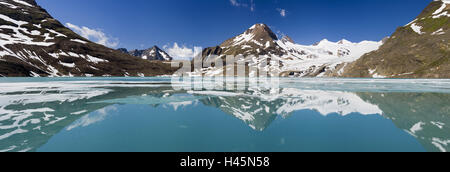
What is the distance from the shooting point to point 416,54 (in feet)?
422

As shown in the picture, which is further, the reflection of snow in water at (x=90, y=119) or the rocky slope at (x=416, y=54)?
the rocky slope at (x=416, y=54)

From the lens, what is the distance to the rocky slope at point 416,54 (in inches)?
4451

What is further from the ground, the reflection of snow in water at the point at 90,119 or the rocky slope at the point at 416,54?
the rocky slope at the point at 416,54

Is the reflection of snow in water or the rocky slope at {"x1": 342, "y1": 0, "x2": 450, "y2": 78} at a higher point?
the rocky slope at {"x1": 342, "y1": 0, "x2": 450, "y2": 78}

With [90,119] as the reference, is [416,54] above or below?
above

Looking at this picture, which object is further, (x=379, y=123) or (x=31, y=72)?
(x=31, y=72)

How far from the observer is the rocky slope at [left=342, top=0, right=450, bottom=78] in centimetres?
11306

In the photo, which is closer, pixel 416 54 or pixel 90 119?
pixel 90 119

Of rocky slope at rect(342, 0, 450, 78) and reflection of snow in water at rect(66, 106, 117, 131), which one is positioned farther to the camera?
rocky slope at rect(342, 0, 450, 78)

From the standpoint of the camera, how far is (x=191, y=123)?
1216cm
